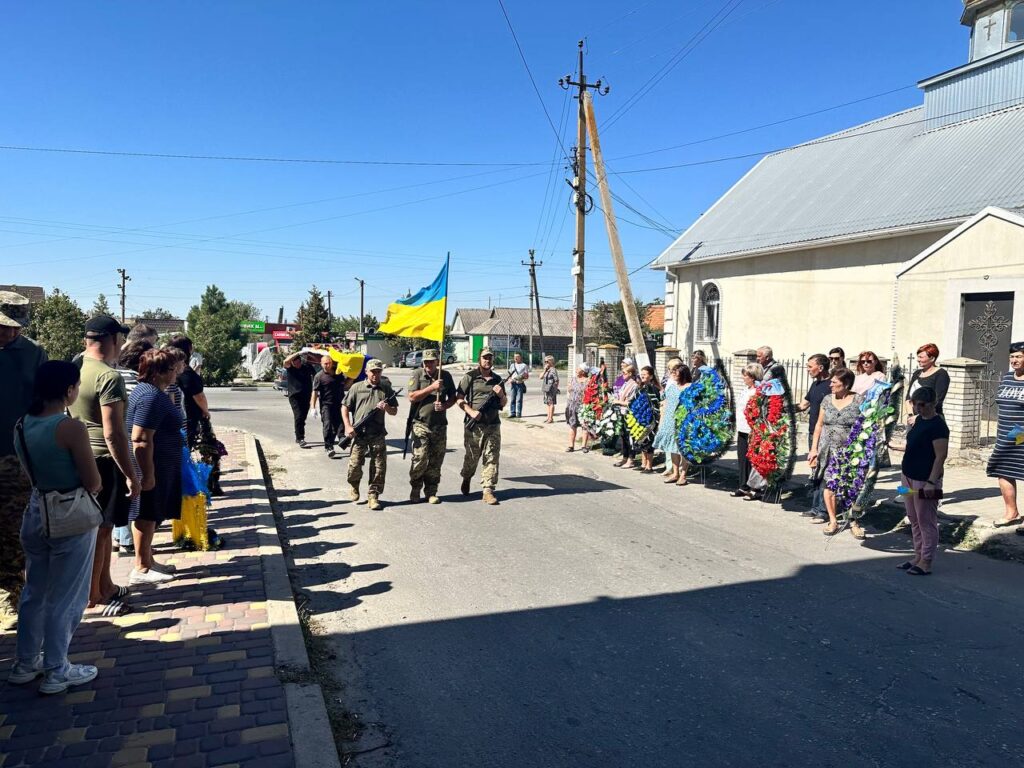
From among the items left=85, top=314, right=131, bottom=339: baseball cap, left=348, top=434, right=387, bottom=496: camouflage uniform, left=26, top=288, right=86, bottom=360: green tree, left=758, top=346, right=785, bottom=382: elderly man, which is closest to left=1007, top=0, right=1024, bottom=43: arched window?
left=758, top=346, right=785, bottom=382: elderly man

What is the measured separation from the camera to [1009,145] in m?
17.0

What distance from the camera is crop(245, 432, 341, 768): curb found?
3.30m

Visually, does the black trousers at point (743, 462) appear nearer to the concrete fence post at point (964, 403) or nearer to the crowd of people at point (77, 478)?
the concrete fence post at point (964, 403)

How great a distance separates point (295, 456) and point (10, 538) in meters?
7.72

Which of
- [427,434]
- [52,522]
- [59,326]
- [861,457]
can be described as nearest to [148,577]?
[52,522]

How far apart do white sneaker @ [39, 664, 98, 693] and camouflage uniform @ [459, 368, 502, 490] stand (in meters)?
5.14

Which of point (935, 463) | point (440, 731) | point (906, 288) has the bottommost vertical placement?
point (440, 731)

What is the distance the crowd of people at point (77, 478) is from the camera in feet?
12.3

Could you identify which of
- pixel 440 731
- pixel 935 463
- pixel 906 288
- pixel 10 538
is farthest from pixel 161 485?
pixel 906 288

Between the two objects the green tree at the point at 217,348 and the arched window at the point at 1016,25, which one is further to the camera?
the green tree at the point at 217,348

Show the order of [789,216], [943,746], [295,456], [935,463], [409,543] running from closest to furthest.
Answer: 1. [943,746]
2. [935,463]
3. [409,543]
4. [295,456]
5. [789,216]

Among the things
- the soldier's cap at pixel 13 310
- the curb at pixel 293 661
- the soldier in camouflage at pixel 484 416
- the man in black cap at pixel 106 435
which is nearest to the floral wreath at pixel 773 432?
the soldier in camouflage at pixel 484 416

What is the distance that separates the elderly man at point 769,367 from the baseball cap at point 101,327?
22.3 feet

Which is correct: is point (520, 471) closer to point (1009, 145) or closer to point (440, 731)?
point (440, 731)
